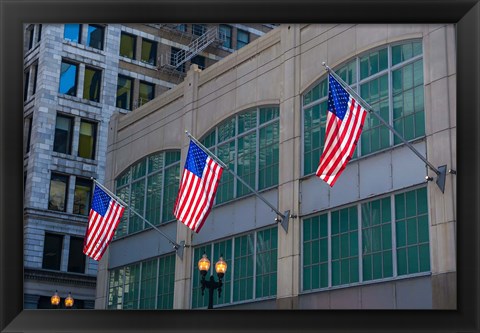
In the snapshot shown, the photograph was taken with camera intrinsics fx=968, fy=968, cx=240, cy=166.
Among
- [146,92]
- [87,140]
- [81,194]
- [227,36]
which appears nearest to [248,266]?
[81,194]

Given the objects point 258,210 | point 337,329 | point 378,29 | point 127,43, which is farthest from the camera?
point 127,43

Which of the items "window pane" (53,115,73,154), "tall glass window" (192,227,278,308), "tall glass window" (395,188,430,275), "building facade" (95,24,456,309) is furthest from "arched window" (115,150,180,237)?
"window pane" (53,115,73,154)

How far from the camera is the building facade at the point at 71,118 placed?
54.6 meters

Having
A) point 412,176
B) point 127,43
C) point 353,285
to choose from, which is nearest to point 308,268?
point 353,285

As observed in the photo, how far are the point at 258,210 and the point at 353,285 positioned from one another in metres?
5.76

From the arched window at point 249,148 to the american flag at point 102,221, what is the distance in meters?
4.16

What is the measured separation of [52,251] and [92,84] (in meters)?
10.9

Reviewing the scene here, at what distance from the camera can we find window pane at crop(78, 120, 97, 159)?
57500 millimetres

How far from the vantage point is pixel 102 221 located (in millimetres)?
32938

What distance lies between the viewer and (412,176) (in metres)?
26.8

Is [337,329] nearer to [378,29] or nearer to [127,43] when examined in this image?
[378,29]

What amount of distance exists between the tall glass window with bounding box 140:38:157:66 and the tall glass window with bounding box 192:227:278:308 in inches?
1195
